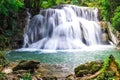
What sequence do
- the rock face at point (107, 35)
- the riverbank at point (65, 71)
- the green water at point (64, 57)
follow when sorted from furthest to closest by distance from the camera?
the rock face at point (107, 35)
the green water at point (64, 57)
the riverbank at point (65, 71)

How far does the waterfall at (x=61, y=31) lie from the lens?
104 feet

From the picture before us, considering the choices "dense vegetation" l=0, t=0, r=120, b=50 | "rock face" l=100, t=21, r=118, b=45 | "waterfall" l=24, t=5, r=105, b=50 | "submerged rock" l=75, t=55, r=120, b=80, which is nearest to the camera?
"submerged rock" l=75, t=55, r=120, b=80

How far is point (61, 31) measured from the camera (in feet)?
110

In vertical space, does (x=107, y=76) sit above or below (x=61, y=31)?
above

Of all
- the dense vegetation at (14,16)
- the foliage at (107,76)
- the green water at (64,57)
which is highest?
the dense vegetation at (14,16)

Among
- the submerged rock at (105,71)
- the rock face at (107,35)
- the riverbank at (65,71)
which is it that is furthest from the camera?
the rock face at (107,35)

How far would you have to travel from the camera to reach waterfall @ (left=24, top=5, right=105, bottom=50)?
104 feet

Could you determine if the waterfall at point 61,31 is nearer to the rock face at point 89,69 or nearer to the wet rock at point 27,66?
the wet rock at point 27,66

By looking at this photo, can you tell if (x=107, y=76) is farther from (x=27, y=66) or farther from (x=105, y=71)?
(x=27, y=66)

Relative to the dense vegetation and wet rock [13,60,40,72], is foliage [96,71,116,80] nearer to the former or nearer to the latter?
wet rock [13,60,40,72]

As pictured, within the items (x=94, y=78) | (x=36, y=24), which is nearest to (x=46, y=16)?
(x=36, y=24)

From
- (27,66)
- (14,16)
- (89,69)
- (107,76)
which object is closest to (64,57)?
(27,66)

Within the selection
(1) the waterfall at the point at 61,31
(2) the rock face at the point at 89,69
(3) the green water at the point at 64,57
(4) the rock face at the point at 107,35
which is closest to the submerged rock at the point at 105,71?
(2) the rock face at the point at 89,69

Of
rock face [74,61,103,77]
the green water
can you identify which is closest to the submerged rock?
rock face [74,61,103,77]
